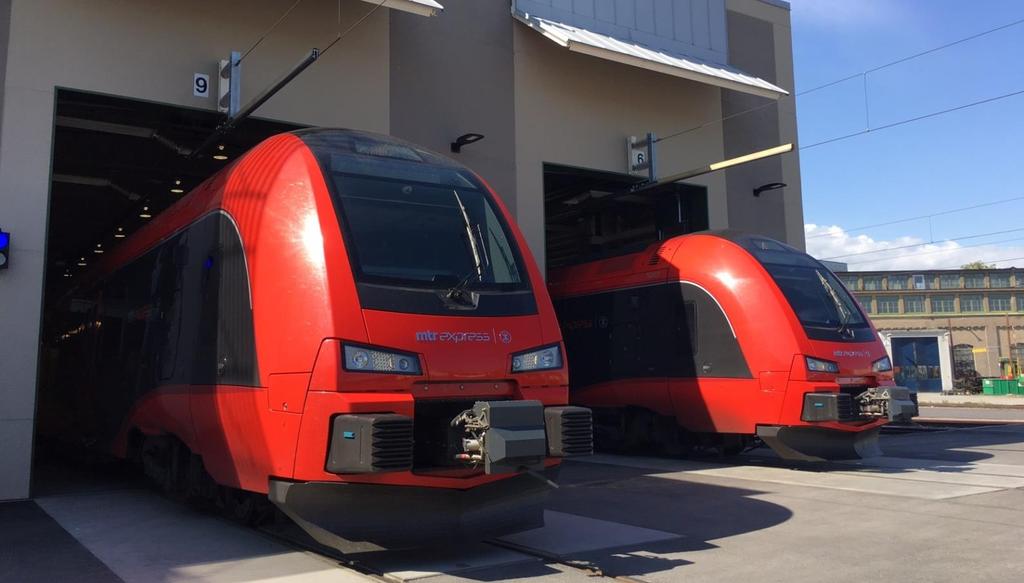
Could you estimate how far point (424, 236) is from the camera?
638 centimetres

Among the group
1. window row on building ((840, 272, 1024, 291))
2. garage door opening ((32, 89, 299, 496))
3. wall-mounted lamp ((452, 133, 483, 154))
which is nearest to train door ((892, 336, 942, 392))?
window row on building ((840, 272, 1024, 291))

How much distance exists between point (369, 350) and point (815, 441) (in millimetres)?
7233

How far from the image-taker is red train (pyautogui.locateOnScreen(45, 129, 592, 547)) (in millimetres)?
5555

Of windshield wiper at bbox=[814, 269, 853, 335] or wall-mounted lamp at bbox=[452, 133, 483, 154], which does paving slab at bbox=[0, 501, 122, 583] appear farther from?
windshield wiper at bbox=[814, 269, 853, 335]

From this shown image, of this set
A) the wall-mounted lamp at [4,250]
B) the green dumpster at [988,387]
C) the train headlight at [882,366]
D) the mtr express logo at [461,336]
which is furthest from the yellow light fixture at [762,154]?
the green dumpster at [988,387]

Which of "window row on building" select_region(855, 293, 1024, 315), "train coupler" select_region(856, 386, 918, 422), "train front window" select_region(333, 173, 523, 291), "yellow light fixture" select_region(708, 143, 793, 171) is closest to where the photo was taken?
"train front window" select_region(333, 173, 523, 291)

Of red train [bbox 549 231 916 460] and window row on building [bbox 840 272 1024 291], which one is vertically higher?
window row on building [bbox 840 272 1024 291]

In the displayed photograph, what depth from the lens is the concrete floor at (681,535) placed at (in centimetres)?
571

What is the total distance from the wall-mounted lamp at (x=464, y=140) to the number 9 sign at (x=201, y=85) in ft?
12.6

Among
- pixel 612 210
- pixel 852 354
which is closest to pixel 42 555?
pixel 852 354

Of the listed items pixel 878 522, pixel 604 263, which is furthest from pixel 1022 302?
pixel 878 522

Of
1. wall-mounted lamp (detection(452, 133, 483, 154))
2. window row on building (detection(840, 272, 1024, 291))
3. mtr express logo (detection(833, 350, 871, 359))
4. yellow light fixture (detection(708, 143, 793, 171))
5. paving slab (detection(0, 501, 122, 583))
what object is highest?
window row on building (detection(840, 272, 1024, 291))

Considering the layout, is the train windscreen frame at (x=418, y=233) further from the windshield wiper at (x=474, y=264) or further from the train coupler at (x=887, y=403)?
the train coupler at (x=887, y=403)

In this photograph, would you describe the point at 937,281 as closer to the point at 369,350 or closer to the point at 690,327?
the point at 690,327
